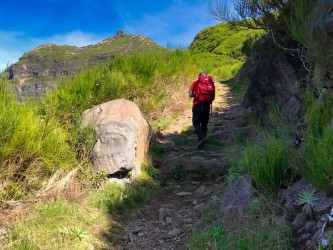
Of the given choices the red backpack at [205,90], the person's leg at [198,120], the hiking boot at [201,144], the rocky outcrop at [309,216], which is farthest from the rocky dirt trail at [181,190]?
the rocky outcrop at [309,216]

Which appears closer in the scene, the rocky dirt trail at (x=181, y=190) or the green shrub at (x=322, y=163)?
the green shrub at (x=322, y=163)

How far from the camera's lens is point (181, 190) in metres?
5.68

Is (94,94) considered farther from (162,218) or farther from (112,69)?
(162,218)

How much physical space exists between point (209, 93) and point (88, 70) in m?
3.00

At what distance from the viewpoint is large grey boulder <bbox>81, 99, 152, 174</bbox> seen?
5.56m

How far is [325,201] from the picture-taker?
2881 mm

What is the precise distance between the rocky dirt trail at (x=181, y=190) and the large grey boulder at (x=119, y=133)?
59 cm

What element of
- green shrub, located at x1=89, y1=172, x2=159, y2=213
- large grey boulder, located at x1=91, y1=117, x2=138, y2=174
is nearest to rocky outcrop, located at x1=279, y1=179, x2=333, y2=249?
green shrub, located at x1=89, y1=172, x2=159, y2=213

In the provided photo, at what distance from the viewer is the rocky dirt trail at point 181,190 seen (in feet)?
13.9

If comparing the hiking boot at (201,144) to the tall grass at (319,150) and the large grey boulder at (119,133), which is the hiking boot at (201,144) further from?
the tall grass at (319,150)

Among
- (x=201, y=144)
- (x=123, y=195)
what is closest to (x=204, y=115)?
(x=201, y=144)

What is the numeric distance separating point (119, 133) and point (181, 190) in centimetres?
135

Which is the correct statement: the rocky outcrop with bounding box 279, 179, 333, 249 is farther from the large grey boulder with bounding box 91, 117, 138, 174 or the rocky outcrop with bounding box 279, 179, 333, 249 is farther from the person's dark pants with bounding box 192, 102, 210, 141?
the person's dark pants with bounding box 192, 102, 210, 141

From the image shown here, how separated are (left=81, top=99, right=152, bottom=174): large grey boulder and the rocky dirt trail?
1.93 ft
